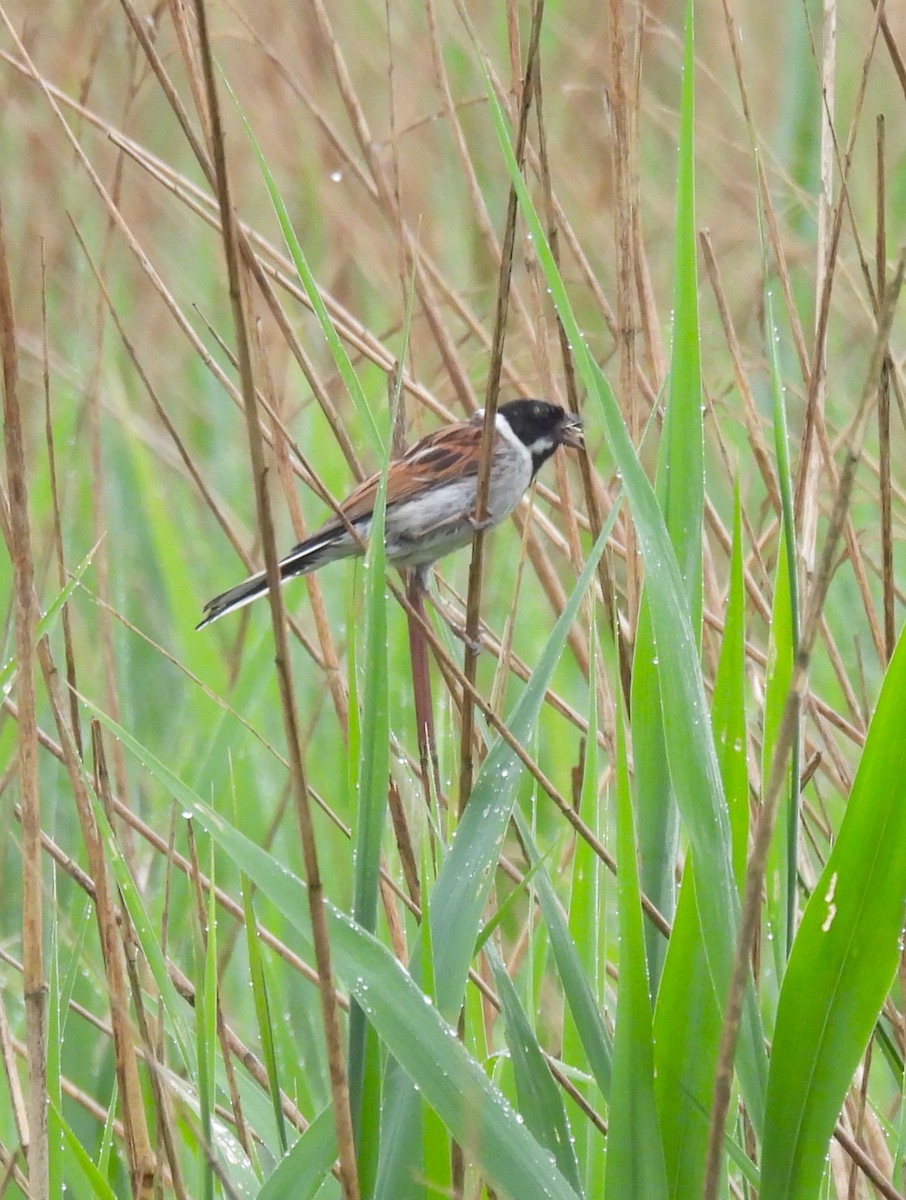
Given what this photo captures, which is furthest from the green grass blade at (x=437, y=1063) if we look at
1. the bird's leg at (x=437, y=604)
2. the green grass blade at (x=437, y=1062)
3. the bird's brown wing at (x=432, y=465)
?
the bird's brown wing at (x=432, y=465)

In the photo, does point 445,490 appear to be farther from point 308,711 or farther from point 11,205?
point 11,205

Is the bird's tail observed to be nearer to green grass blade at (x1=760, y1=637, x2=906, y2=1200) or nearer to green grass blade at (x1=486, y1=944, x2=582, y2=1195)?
green grass blade at (x1=486, y1=944, x2=582, y2=1195)

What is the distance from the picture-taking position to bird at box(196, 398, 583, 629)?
2.09 m

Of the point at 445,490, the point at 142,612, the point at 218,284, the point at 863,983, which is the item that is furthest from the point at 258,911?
the point at 218,284

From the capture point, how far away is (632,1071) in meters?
1.00

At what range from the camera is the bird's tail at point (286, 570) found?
1.96 metres

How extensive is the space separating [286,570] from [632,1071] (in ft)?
4.06

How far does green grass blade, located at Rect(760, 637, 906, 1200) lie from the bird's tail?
42.7 inches

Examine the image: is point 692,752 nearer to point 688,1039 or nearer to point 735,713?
point 735,713

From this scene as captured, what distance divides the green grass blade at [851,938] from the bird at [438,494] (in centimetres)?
110

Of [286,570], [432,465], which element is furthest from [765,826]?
[432,465]

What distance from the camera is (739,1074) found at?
A: 1.04 m

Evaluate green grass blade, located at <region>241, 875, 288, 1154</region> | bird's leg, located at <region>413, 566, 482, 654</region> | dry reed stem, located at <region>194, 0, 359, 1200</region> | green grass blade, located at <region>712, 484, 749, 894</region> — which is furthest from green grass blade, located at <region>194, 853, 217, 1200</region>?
bird's leg, located at <region>413, 566, 482, 654</region>

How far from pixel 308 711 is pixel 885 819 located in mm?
1814
